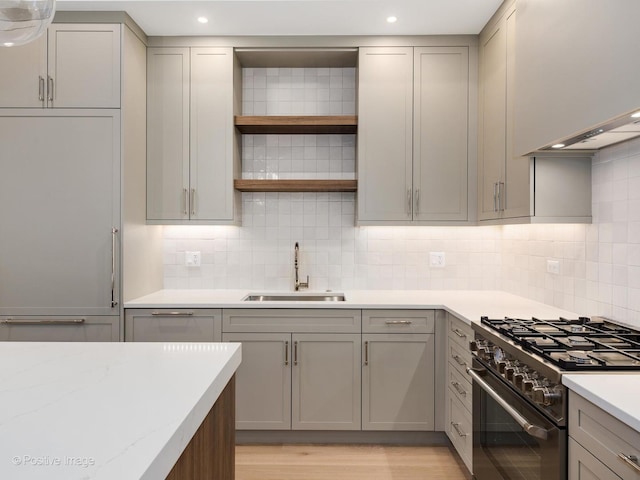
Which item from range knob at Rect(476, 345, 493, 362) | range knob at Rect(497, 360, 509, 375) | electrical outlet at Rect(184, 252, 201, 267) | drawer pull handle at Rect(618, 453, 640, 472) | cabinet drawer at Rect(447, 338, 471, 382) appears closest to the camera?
drawer pull handle at Rect(618, 453, 640, 472)

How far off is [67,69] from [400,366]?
2753mm

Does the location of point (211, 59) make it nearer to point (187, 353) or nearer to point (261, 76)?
point (261, 76)

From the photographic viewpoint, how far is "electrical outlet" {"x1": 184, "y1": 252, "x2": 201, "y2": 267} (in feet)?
11.0

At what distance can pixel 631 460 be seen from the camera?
1071 mm

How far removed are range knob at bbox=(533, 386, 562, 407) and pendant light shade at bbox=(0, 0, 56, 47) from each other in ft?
6.17

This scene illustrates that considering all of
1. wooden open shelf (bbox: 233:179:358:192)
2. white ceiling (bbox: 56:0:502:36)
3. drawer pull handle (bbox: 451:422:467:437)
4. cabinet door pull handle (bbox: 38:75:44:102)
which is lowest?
drawer pull handle (bbox: 451:422:467:437)

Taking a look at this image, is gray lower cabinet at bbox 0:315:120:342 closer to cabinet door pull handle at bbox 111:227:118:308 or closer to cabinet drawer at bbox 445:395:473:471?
cabinet door pull handle at bbox 111:227:118:308

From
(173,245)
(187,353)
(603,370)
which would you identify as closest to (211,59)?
(173,245)

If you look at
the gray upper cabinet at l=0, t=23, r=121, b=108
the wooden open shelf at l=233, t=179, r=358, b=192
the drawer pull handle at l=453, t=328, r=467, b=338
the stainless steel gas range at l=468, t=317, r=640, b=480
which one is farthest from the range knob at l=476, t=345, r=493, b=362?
the gray upper cabinet at l=0, t=23, r=121, b=108

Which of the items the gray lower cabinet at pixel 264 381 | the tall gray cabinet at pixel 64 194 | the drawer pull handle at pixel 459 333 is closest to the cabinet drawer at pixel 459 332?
the drawer pull handle at pixel 459 333

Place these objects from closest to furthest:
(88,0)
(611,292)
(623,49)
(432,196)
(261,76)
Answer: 1. (623,49)
2. (611,292)
3. (88,0)
4. (432,196)
5. (261,76)

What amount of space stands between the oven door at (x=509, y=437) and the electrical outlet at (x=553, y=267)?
2.63ft

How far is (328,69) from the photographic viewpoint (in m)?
3.37

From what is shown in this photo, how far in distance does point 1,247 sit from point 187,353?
1999 mm
